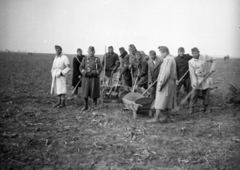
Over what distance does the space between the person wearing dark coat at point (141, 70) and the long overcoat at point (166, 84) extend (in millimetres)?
1779

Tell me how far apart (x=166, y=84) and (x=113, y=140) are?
2.12m

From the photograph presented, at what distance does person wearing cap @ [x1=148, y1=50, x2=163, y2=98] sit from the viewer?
6852 millimetres

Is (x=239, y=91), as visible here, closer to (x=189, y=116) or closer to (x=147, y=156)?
(x=189, y=116)

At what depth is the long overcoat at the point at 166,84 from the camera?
5.54 metres

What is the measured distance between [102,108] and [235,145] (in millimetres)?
4383

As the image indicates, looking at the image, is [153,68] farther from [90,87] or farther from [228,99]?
[228,99]

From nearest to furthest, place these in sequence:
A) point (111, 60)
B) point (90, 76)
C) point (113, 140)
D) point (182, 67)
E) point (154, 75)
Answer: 1. point (113, 140)
2. point (154, 75)
3. point (90, 76)
4. point (182, 67)
5. point (111, 60)

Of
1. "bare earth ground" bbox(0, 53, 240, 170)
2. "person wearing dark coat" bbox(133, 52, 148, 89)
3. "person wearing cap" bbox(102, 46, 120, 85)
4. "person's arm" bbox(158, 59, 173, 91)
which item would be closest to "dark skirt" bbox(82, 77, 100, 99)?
"bare earth ground" bbox(0, 53, 240, 170)

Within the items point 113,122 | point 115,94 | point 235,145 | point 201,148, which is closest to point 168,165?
point 201,148

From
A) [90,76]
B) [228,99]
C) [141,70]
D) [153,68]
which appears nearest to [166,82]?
[153,68]

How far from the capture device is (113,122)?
5973mm

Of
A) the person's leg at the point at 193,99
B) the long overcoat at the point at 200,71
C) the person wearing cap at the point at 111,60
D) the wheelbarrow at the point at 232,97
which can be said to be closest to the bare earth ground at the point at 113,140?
the person's leg at the point at 193,99

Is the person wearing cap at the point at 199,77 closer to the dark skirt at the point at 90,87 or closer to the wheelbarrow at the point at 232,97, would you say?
the wheelbarrow at the point at 232,97

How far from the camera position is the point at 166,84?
5629mm
